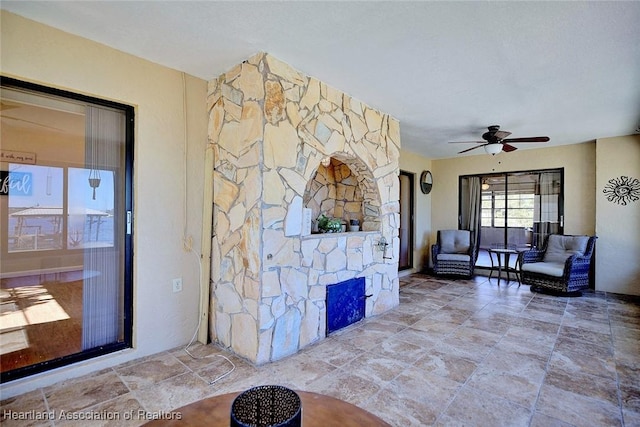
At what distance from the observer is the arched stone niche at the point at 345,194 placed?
3.98m

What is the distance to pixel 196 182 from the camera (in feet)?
9.89

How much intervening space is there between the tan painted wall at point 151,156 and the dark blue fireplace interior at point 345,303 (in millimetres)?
1354

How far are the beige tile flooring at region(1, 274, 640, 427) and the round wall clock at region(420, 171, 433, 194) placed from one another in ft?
12.3

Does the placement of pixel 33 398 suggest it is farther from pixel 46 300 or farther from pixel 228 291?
pixel 228 291

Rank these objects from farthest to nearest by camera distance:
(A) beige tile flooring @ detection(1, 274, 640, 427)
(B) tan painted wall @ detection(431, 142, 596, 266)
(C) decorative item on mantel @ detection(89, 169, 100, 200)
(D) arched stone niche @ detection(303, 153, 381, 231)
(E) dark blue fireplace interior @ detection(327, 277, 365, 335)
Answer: (B) tan painted wall @ detection(431, 142, 596, 266)
(D) arched stone niche @ detection(303, 153, 381, 231)
(E) dark blue fireplace interior @ detection(327, 277, 365, 335)
(C) decorative item on mantel @ detection(89, 169, 100, 200)
(A) beige tile flooring @ detection(1, 274, 640, 427)

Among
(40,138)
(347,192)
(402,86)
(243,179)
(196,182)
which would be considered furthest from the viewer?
(347,192)

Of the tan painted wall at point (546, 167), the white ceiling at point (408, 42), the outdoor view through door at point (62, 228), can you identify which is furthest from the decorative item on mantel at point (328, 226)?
the tan painted wall at point (546, 167)

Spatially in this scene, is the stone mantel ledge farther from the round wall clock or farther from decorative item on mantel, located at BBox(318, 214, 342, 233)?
the round wall clock

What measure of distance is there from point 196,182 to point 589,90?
4212 mm

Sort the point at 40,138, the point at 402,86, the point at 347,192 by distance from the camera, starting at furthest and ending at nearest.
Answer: the point at 347,192 < the point at 402,86 < the point at 40,138

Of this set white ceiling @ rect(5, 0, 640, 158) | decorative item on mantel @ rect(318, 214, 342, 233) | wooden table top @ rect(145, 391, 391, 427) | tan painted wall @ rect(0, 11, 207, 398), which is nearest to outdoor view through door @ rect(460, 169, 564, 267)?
white ceiling @ rect(5, 0, 640, 158)

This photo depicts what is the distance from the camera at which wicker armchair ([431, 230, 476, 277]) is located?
5934 mm

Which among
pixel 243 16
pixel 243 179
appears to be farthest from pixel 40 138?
pixel 243 16

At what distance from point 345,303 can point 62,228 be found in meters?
2.65
